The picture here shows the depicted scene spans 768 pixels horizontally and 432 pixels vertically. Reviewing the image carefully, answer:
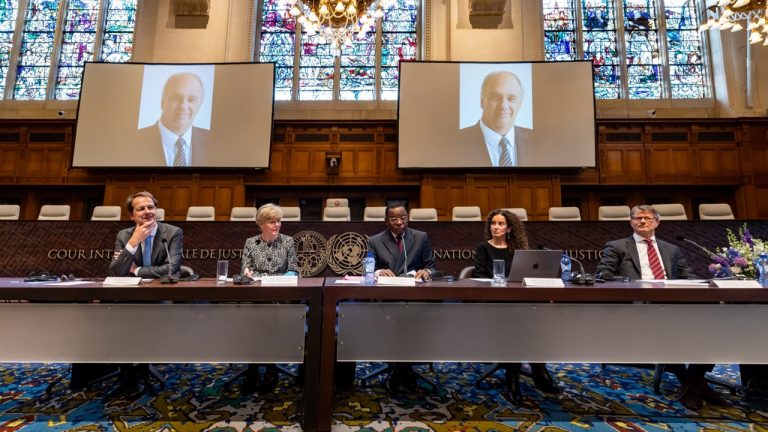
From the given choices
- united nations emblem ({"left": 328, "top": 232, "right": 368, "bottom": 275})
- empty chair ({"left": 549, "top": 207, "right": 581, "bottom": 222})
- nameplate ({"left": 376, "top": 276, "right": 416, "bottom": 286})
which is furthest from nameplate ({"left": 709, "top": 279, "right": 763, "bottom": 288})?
empty chair ({"left": 549, "top": 207, "right": 581, "bottom": 222})

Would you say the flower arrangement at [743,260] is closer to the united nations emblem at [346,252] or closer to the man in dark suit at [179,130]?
the united nations emblem at [346,252]

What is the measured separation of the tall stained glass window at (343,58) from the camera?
8172 millimetres

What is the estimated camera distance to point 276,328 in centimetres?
176

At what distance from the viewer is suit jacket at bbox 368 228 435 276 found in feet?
9.62

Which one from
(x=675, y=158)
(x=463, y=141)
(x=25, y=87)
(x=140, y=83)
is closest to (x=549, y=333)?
(x=463, y=141)

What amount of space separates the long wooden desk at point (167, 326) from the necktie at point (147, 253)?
0.87 meters

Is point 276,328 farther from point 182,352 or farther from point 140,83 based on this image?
point 140,83

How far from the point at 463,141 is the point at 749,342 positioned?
5673 millimetres

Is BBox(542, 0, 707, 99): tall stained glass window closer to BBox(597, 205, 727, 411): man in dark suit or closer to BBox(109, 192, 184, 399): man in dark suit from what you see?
BBox(597, 205, 727, 411): man in dark suit

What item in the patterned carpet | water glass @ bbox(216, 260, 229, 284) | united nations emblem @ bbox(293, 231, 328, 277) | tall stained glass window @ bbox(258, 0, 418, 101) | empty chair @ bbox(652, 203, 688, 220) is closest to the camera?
the patterned carpet

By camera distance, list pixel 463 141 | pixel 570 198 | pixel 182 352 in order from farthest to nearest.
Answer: pixel 570 198, pixel 463 141, pixel 182 352

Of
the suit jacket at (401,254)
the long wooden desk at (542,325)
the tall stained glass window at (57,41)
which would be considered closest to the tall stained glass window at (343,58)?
the tall stained glass window at (57,41)

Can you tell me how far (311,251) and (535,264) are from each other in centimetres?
285

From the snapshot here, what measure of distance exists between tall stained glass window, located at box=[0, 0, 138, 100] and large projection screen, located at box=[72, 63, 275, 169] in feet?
4.88
